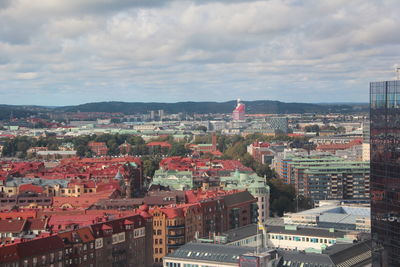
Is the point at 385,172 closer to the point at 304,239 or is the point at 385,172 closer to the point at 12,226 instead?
the point at 304,239

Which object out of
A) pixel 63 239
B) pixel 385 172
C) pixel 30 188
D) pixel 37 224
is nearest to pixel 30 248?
pixel 63 239

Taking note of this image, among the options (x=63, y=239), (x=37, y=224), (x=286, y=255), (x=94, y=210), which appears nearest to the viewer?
(x=286, y=255)

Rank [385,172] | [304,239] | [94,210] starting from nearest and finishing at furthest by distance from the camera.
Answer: [385,172]
[304,239]
[94,210]

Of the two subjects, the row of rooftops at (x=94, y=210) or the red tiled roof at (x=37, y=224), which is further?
the row of rooftops at (x=94, y=210)

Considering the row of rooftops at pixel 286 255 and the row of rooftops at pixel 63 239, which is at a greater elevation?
the row of rooftops at pixel 63 239

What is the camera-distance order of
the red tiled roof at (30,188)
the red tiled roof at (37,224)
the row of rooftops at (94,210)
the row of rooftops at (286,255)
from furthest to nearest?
the red tiled roof at (30,188) < the row of rooftops at (94,210) < the red tiled roof at (37,224) < the row of rooftops at (286,255)

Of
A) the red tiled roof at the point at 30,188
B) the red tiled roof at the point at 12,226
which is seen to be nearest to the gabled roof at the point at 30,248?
the red tiled roof at the point at 12,226

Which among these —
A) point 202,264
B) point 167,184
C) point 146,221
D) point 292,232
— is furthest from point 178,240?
point 167,184

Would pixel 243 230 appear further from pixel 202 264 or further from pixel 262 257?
pixel 262 257

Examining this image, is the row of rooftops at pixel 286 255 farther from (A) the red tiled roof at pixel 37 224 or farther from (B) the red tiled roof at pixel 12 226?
(B) the red tiled roof at pixel 12 226
